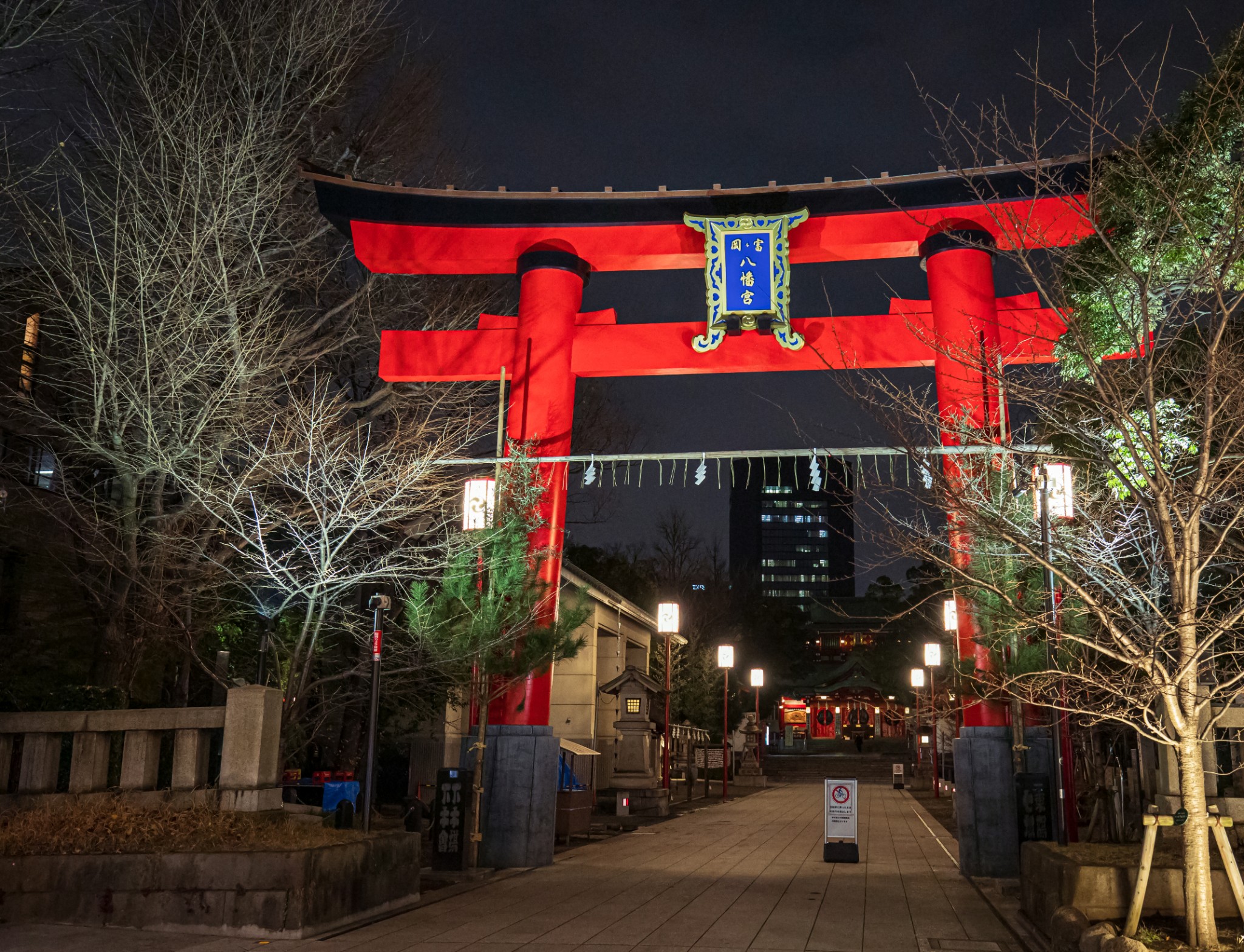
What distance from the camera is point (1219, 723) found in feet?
33.8

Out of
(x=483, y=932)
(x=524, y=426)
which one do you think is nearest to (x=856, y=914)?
(x=483, y=932)

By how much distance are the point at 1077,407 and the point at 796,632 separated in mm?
68744

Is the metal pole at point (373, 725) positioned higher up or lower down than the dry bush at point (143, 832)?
higher up

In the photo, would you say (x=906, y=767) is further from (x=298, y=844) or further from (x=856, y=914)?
(x=298, y=844)

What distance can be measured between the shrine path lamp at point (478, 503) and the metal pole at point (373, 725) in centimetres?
306

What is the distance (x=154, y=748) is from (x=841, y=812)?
10.4 meters

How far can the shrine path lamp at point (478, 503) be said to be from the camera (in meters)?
15.6

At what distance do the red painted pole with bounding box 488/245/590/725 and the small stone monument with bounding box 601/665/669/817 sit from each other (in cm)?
1449

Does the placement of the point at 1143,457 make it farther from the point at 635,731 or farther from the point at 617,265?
the point at 635,731

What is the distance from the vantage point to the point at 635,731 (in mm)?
30547

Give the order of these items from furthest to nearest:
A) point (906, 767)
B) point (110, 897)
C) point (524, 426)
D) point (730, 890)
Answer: point (906, 767)
point (524, 426)
point (730, 890)
point (110, 897)

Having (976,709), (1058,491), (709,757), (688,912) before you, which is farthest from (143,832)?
(709,757)

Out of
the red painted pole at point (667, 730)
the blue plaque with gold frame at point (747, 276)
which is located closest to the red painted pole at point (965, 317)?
the blue plaque with gold frame at point (747, 276)

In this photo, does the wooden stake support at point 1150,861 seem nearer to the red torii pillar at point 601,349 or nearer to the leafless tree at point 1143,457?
the leafless tree at point 1143,457
